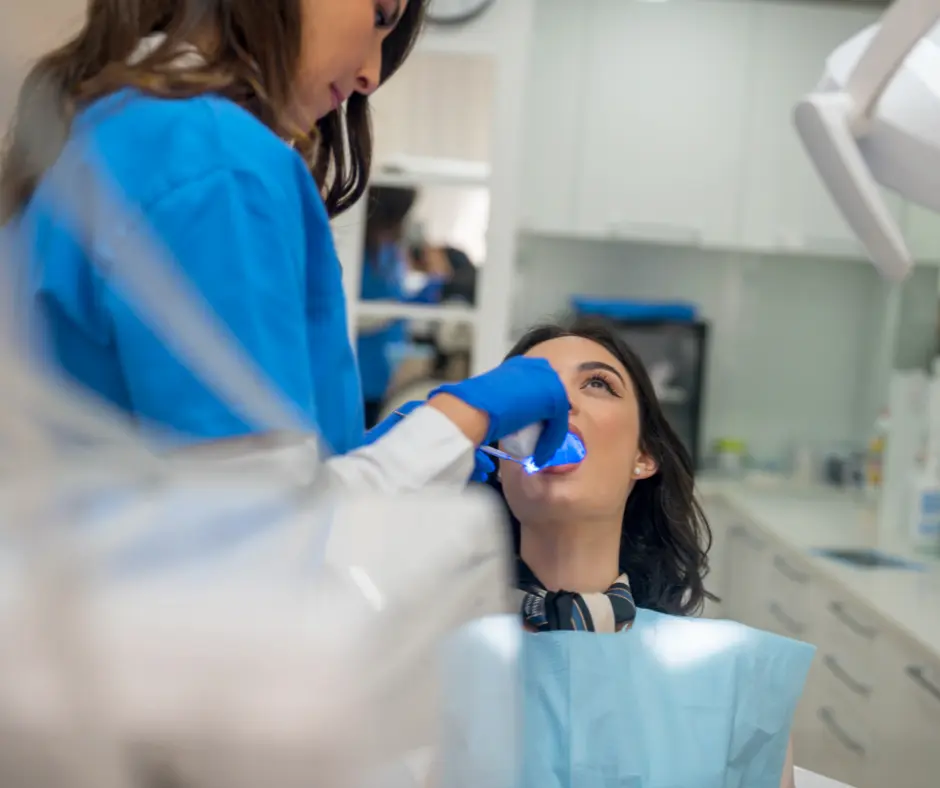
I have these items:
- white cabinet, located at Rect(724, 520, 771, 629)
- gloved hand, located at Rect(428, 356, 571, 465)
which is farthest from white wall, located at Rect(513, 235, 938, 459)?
gloved hand, located at Rect(428, 356, 571, 465)

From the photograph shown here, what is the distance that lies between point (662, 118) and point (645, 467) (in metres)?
2.13

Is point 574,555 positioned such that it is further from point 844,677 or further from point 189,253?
point 844,677

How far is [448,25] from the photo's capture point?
2.50 metres

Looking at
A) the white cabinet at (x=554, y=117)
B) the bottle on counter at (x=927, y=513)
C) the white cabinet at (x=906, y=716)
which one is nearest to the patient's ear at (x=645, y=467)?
the white cabinet at (x=906, y=716)

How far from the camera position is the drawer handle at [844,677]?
1911 millimetres

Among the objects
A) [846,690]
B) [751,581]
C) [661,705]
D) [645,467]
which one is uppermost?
[645,467]

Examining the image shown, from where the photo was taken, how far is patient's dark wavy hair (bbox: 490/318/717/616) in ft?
4.27

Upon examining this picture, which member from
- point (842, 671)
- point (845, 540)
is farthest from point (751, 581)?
point (842, 671)

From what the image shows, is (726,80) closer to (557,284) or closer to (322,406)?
(557,284)

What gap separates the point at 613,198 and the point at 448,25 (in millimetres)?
927

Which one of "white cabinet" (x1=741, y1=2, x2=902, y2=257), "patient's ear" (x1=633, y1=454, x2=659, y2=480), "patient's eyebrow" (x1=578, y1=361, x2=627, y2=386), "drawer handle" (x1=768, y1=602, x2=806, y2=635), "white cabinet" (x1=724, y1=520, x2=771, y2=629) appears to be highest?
"white cabinet" (x1=741, y1=2, x2=902, y2=257)

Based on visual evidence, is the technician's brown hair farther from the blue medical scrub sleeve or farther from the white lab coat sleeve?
the blue medical scrub sleeve

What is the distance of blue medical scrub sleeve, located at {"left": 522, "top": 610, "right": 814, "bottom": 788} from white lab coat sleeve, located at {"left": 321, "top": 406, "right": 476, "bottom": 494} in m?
0.57

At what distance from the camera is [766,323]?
11.6 feet
